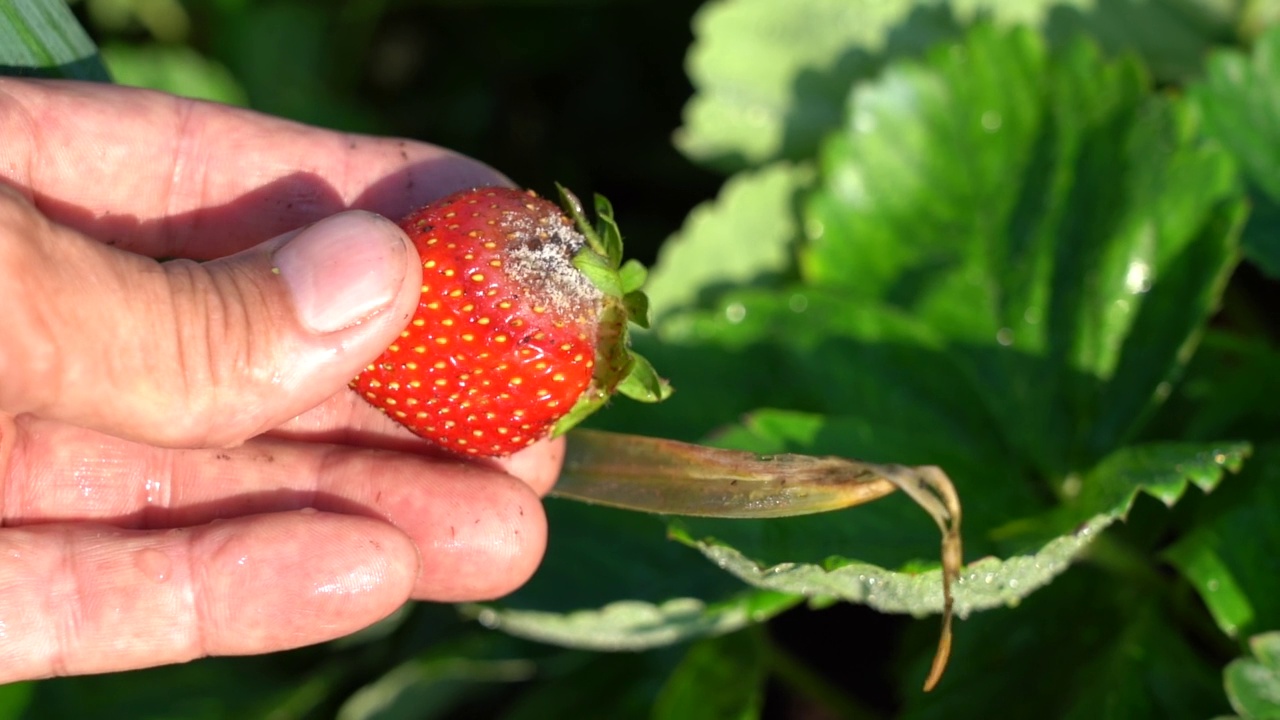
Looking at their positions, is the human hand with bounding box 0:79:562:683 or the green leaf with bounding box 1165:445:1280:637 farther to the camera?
the green leaf with bounding box 1165:445:1280:637

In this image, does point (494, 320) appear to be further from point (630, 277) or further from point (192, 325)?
point (192, 325)

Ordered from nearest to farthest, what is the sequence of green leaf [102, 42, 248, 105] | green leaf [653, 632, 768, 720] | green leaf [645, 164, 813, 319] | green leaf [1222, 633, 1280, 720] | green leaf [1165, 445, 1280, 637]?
green leaf [1222, 633, 1280, 720], green leaf [1165, 445, 1280, 637], green leaf [653, 632, 768, 720], green leaf [645, 164, 813, 319], green leaf [102, 42, 248, 105]

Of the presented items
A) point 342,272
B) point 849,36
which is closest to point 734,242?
point 849,36

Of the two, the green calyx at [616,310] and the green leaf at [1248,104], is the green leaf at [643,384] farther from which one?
the green leaf at [1248,104]

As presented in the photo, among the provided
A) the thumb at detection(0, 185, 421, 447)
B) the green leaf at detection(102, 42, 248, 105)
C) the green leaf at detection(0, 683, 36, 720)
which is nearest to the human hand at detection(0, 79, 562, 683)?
the thumb at detection(0, 185, 421, 447)

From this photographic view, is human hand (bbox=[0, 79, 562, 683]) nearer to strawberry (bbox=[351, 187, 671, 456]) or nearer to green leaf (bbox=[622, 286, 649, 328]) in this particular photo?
strawberry (bbox=[351, 187, 671, 456])

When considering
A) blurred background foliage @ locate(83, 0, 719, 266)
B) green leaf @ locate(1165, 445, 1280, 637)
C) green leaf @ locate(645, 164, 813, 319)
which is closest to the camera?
green leaf @ locate(1165, 445, 1280, 637)

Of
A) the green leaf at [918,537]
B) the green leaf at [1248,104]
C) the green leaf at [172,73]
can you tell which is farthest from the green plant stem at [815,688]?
the green leaf at [172,73]
